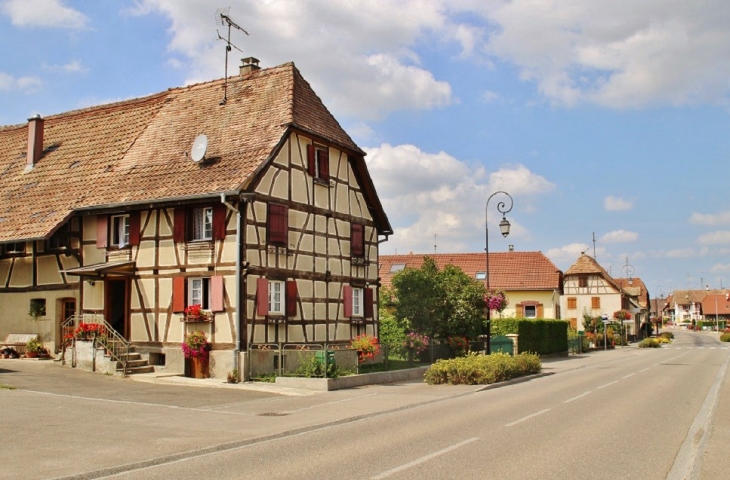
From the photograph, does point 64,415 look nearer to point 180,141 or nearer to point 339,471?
point 339,471

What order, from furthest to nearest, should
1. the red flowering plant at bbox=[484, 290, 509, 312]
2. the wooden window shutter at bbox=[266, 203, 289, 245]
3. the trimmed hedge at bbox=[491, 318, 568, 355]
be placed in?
the trimmed hedge at bbox=[491, 318, 568, 355] → the red flowering plant at bbox=[484, 290, 509, 312] → the wooden window shutter at bbox=[266, 203, 289, 245]

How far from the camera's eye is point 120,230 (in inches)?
1070

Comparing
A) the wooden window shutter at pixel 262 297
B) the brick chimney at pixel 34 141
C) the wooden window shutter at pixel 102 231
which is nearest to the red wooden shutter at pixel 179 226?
the wooden window shutter at pixel 262 297

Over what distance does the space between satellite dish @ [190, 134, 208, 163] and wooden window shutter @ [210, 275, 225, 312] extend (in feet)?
14.6

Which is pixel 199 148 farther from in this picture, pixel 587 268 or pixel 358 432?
pixel 587 268

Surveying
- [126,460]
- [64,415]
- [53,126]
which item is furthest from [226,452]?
[53,126]

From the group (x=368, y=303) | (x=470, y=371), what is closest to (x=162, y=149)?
(x=368, y=303)

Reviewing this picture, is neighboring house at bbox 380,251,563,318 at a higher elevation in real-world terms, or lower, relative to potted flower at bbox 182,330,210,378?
higher

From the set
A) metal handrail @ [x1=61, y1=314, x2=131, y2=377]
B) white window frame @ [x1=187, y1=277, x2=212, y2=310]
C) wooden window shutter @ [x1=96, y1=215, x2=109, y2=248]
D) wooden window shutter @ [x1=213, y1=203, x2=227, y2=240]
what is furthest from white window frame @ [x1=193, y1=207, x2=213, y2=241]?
metal handrail @ [x1=61, y1=314, x2=131, y2=377]

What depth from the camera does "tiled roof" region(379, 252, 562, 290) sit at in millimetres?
61281

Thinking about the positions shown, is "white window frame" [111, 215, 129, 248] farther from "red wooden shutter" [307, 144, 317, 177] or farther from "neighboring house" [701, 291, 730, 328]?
"neighboring house" [701, 291, 730, 328]

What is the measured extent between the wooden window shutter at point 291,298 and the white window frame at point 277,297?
0.42 ft

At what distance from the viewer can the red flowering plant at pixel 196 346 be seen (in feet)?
78.8

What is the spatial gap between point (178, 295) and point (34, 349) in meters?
6.71
